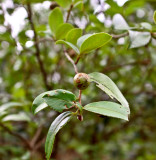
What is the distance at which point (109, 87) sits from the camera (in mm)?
461

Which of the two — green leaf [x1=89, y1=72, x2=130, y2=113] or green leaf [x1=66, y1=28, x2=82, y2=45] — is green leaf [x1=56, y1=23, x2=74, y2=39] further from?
green leaf [x1=89, y1=72, x2=130, y2=113]

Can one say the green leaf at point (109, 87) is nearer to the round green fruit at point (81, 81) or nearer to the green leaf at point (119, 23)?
the round green fruit at point (81, 81)

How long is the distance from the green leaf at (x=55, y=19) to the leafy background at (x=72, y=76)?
0.04m

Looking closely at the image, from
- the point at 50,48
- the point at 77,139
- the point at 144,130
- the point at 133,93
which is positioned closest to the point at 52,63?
the point at 50,48

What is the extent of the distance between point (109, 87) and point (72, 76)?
0.82 m

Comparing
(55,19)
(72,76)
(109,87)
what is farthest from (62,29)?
(72,76)

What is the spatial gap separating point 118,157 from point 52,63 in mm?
1206

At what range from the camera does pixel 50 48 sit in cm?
179

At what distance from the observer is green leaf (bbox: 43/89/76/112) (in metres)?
0.42

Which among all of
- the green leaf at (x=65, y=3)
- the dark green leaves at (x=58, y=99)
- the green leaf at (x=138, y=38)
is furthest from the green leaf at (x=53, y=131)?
the green leaf at (x=65, y=3)

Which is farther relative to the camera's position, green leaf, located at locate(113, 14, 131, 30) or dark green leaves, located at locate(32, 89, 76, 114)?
green leaf, located at locate(113, 14, 131, 30)

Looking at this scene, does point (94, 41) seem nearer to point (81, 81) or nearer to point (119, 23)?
point (81, 81)

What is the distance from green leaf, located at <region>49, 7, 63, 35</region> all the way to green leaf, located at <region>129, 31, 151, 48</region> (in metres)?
0.24

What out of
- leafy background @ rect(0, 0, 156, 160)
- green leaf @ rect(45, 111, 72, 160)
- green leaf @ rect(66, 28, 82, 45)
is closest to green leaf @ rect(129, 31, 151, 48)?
leafy background @ rect(0, 0, 156, 160)
